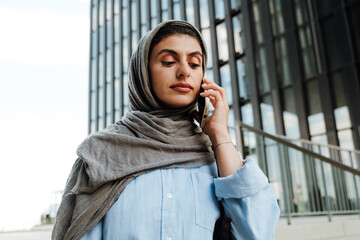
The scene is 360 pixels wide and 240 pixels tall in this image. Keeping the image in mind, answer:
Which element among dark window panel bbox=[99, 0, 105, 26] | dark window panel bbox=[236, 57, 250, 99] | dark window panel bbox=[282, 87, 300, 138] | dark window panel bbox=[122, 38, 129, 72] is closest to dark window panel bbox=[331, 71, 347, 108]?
dark window panel bbox=[282, 87, 300, 138]

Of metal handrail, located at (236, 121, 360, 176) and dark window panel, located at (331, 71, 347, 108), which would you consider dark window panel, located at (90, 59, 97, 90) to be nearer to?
dark window panel, located at (331, 71, 347, 108)

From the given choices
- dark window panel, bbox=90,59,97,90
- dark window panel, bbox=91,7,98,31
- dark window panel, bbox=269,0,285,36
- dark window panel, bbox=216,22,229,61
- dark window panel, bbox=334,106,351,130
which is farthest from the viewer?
dark window panel, bbox=91,7,98,31

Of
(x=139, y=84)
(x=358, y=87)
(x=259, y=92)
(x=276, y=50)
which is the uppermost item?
(x=276, y=50)

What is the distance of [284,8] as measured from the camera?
11766 millimetres

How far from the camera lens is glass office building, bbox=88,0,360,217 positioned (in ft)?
17.9

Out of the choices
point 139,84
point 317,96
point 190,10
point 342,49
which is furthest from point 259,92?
point 139,84

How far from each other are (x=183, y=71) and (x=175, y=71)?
37mm

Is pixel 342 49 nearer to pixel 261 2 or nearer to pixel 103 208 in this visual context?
pixel 261 2

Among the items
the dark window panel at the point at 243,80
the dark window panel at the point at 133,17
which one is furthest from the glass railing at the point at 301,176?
the dark window panel at the point at 133,17

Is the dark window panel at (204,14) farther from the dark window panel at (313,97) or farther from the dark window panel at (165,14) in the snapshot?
the dark window panel at (313,97)

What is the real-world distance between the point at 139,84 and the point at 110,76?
21298 millimetres

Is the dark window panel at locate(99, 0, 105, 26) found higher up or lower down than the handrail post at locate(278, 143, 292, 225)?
higher up

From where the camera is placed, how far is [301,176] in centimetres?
526

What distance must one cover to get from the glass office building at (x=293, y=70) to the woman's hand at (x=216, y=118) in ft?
12.2
